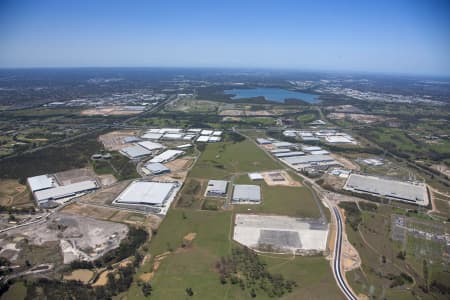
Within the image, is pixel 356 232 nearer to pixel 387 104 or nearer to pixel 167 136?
pixel 167 136

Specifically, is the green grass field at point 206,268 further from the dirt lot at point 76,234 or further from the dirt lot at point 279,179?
the dirt lot at point 279,179

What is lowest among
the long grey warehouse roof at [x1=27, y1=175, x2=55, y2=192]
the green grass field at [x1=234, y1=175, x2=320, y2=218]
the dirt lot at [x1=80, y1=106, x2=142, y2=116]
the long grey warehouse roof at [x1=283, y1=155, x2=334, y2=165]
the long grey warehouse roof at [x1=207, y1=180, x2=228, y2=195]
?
the green grass field at [x1=234, y1=175, x2=320, y2=218]

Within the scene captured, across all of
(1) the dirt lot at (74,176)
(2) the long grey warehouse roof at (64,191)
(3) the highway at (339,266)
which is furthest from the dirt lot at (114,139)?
(3) the highway at (339,266)

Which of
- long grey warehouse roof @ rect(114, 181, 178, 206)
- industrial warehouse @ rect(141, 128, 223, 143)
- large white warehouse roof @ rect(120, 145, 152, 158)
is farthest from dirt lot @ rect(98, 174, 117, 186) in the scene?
industrial warehouse @ rect(141, 128, 223, 143)

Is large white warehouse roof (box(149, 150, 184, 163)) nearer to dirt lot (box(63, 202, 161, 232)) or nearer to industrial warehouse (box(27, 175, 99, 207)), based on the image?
industrial warehouse (box(27, 175, 99, 207))

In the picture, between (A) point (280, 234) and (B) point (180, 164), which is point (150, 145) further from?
(A) point (280, 234)
